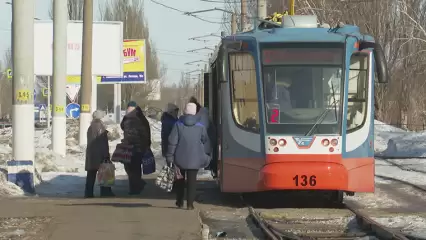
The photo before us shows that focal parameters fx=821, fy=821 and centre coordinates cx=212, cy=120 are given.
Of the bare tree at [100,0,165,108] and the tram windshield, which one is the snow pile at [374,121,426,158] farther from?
the bare tree at [100,0,165,108]

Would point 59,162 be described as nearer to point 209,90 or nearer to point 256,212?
point 209,90

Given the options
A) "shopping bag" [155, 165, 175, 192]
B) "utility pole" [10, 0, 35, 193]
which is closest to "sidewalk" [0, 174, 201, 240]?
"shopping bag" [155, 165, 175, 192]

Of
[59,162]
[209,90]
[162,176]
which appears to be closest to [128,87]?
[59,162]

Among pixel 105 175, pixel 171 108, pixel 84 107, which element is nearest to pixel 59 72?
pixel 84 107

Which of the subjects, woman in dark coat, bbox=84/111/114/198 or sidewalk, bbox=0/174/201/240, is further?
woman in dark coat, bbox=84/111/114/198

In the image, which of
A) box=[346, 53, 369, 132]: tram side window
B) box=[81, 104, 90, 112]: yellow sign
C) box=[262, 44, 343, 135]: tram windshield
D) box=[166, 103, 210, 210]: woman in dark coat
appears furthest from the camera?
box=[81, 104, 90, 112]: yellow sign

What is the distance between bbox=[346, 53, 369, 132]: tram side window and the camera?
42.9 feet

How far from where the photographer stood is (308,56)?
43.1 feet

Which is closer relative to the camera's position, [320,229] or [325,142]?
[320,229]

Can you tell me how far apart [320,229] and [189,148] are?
2.37 meters

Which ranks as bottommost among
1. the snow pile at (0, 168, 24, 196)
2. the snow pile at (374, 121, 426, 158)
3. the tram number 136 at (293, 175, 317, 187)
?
the snow pile at (374, 121, 426, 158)

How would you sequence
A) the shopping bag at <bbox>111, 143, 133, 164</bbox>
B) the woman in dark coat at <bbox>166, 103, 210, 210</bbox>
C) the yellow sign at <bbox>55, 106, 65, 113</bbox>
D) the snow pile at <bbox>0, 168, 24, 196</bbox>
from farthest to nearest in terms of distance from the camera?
the yellow sign at <bbox>55, 106, 65, 113</bbox> < the shopping bag at <bbox>111, 143, 133, 164</bbox> < the snow pile at <bbox>0, 168, 24, 196</bbox> < the woman in dark coat at <bbox>166, 103, 210, 210</bbox>

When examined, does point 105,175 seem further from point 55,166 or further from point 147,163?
point 55,166

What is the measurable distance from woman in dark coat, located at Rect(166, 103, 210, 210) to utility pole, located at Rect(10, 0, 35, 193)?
4.35 meters
